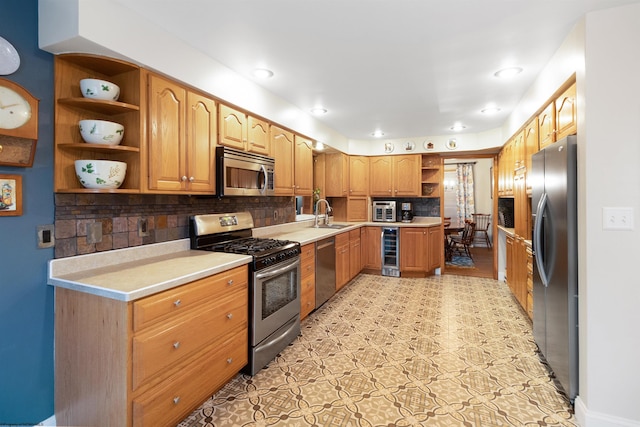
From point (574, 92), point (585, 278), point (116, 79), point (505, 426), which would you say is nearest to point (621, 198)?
point (585, 278)

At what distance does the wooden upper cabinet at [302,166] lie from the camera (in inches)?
148

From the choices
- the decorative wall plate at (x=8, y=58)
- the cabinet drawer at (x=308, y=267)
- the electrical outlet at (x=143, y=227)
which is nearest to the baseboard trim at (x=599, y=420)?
the cabinet drawer at (x=308, y=267)

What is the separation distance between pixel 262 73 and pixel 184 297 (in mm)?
1994

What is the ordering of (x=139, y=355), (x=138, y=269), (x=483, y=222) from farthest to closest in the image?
(x=483, y=222)
(x=138, y=269)
(x=139, y=355)

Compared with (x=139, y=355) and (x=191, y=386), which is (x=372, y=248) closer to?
(x=191, y=386)

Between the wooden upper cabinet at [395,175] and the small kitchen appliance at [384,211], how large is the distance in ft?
0.55

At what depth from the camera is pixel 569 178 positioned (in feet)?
6.20

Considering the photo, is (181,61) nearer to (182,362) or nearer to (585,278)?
(182,362)

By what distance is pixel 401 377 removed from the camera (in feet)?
7.48

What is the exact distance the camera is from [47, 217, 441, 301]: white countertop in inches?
60.5

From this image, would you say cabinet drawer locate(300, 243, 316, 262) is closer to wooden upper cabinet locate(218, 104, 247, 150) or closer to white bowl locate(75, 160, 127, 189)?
wooden upper cabinet locate(218, 104, 247, 150)

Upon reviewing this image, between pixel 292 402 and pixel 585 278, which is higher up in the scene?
pixel 585 278

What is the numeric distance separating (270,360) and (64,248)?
164 centimetres

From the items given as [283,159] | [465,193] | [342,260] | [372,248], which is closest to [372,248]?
[372,248]
